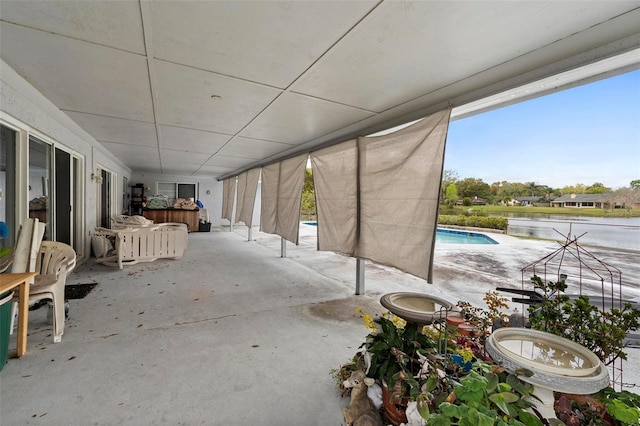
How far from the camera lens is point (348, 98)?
267cm

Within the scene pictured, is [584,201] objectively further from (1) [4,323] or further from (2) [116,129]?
(2) [116,129]

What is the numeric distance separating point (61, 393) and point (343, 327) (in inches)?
86.5

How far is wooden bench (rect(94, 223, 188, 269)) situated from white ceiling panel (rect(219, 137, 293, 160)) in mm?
1994

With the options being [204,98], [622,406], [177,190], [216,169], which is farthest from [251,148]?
[177,190]

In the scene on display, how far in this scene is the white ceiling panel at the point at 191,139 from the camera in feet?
13.8

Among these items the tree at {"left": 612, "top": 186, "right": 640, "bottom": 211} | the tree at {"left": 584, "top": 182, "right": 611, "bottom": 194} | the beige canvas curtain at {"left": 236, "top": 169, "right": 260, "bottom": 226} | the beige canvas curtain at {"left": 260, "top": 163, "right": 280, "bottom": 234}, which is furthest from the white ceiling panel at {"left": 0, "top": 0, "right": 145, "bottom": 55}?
the beige canvas curtain at {"left": 236, "top": 169, "right": 260, "bottom": 226}

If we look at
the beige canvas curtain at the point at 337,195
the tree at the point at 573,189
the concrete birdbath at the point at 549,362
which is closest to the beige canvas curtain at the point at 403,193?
the beige canvas curtain at the point at 337,195

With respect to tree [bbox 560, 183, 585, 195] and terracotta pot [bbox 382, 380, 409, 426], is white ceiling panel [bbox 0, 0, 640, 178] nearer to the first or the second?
tree [bbox 560, 183, 585, 195]

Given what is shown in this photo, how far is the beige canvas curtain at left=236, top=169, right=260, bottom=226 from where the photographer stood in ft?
24.7

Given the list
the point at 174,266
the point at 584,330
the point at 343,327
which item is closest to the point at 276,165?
the point at 174,266

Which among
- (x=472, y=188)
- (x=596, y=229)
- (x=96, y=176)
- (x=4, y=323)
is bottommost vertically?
(x=4, y=323)

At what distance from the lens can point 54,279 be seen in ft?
7.99

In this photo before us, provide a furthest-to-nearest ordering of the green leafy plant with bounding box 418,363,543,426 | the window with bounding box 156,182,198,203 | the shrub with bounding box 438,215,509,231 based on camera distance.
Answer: the shrub with bounding box 438,215,509,231, the window with bounding box 156,182,198,203, the green leafy plant with bounding box 418,363,543,426

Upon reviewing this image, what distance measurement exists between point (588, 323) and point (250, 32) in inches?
100.0
